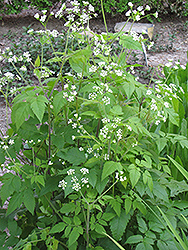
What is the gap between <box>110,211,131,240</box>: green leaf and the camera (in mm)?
1355

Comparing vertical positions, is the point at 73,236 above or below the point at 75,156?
below

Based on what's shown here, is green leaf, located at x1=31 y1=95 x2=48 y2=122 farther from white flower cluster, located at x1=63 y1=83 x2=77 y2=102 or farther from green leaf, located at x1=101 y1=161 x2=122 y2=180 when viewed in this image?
green leaf, located at x1=101 y1=161 x2=122 y2=180

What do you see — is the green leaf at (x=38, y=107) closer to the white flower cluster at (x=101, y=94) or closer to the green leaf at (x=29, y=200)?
the white flower cluster at (x=101, y=94)

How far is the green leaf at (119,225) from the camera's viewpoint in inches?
53.4

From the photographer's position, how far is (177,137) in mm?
1698

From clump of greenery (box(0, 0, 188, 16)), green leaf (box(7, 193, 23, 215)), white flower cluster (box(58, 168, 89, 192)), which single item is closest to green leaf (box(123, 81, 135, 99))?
white flower cluster (box(58, 168, 89, 192))

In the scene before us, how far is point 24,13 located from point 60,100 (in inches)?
232

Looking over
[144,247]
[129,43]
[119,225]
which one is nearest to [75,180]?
[119,225]

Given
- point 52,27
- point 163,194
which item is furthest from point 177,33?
point 163,194

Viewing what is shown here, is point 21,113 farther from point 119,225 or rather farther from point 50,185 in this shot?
point 119,225

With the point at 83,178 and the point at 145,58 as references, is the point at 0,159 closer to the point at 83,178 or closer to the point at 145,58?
the point at 83,178

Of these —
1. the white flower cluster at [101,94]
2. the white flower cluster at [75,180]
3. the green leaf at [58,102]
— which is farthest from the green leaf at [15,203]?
the white flower cluster at [101,94]

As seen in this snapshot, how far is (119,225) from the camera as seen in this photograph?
1.37 meters

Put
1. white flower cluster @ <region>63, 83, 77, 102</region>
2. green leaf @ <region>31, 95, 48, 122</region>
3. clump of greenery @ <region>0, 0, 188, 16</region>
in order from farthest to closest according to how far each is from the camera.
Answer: clump of greenery @ <region>0, 0, 188, 16</region> < white flower cluster @ <region>63, 83, 77, 102</region> < green leaf @ <region>31, 95, 48, 122</region>
